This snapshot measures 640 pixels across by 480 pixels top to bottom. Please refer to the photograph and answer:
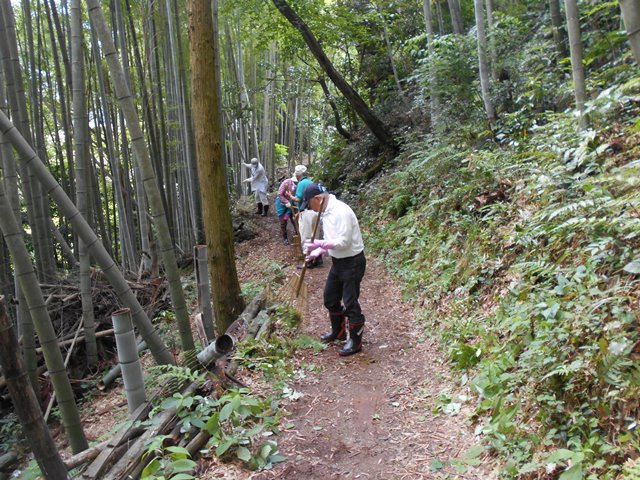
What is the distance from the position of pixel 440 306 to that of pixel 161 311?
416cm

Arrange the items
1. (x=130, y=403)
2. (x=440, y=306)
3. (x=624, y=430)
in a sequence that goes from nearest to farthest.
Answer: (x=624, y=430)
(x=130, y=403)
(x=440, y=306)

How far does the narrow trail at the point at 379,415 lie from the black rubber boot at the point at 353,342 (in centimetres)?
8

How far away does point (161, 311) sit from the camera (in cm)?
684

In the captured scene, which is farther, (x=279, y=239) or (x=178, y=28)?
(x=279, y=239)

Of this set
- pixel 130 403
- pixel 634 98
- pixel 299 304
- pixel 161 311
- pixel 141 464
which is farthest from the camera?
pixel 161 311

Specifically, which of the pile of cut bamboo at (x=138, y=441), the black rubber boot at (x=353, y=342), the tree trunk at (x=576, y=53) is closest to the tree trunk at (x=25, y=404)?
the pile of cut bamboo at (x=138, y=441)

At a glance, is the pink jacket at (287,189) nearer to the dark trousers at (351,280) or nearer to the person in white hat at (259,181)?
the person in white hat at (259,181)

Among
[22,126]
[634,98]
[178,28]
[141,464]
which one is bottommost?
[141,464]

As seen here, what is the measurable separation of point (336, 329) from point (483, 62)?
4329 mm

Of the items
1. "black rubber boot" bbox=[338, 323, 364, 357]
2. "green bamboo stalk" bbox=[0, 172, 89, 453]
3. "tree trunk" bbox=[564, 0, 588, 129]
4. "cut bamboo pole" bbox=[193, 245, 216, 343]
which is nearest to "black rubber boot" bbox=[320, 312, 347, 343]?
"black rubber boot" bbox=[338, 323, 364, 357]

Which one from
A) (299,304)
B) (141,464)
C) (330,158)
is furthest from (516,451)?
(330,158)

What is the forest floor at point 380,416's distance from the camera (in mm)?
2592

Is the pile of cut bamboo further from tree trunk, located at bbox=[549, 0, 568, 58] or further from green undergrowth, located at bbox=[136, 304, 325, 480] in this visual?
tree trunk, located at bbox=[549, 0, 568, 58]

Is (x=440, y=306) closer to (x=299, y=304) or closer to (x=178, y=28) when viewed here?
(x=299, y=304)
